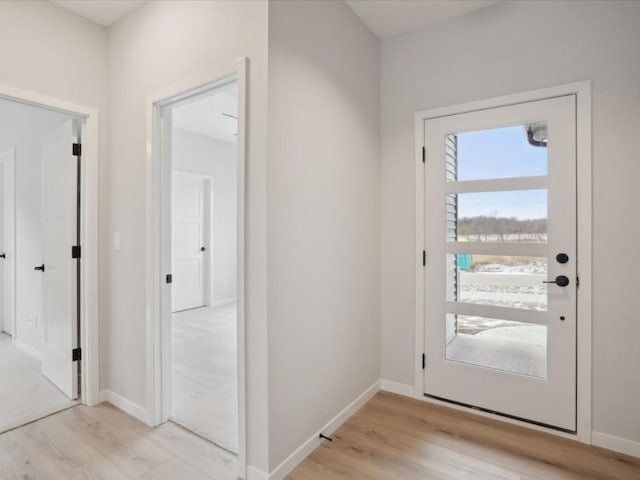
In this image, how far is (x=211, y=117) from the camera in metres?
4.95

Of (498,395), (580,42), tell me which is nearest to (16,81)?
(580,42)

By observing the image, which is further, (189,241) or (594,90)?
(189,241)

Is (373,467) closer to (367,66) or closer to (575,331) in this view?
(575,331)

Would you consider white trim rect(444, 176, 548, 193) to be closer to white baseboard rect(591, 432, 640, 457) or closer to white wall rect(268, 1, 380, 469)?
white wall rect(268, 1, 380, 469)

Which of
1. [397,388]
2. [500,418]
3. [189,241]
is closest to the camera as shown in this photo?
[500,418]

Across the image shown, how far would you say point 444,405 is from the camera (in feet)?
8.51

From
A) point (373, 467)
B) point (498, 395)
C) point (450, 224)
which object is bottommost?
point (373, 467)

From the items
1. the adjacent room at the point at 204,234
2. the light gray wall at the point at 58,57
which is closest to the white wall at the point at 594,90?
the adjacent room at the point at 204,234

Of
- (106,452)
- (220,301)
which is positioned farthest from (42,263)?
(220,301)

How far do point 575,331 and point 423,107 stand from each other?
1847mm

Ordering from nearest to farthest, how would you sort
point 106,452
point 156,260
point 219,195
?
point 106,452 < point 156,260 < point 219,195

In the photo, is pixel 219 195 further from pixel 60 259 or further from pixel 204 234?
pixel 60 259

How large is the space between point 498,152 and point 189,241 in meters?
4.85

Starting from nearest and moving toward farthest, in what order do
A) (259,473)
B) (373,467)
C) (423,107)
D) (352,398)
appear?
(259,473), (373,467), (352,398), (423,107)
